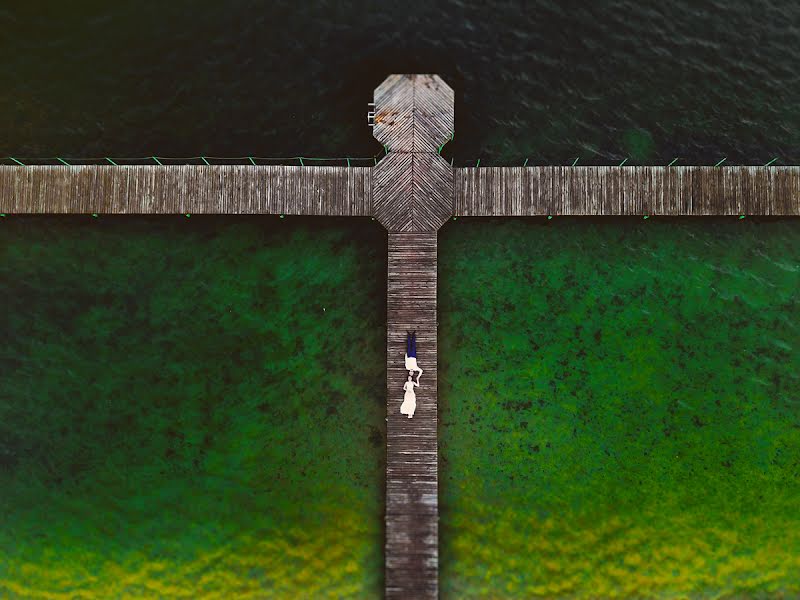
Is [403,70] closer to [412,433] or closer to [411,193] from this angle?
[411,193]

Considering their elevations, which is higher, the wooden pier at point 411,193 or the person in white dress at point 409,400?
the wooden pier at point 411,193

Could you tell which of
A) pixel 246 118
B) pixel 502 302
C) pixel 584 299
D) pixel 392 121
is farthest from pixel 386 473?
pixel 246 118

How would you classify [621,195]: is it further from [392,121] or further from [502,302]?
[392,121]

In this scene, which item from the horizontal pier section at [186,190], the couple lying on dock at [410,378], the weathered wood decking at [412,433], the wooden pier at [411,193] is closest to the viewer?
the weathered wood decking at [412,433]

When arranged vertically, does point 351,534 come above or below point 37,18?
below

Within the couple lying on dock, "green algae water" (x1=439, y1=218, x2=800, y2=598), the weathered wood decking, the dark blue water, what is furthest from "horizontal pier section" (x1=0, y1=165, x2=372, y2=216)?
the couple lying on dock

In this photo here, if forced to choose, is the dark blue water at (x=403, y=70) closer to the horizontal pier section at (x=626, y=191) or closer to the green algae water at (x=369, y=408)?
the horizontal pier section at (x=626, y=191)

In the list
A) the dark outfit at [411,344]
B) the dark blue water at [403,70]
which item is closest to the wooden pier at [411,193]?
the dark outfit at [411,344]
